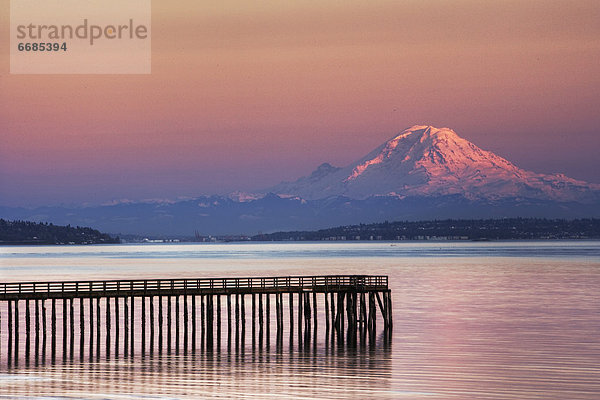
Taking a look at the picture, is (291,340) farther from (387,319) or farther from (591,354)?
(591,354)

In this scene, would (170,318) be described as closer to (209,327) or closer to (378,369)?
(209,327)

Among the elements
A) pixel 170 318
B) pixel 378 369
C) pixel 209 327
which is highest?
pixel 170 318

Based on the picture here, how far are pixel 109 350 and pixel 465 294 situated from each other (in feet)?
193

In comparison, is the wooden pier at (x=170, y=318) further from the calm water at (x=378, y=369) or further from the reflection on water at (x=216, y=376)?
the reflection on water at (x=216, y=376)

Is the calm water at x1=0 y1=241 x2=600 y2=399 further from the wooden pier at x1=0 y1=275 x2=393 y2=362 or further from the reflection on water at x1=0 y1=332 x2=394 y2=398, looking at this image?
the wooden pier at x1=0 y1=275 x2=393 y2=362

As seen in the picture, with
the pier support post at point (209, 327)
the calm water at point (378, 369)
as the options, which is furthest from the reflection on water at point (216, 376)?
the pier support post at point (209, 327)

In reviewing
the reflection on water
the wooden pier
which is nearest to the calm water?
the reflection on water

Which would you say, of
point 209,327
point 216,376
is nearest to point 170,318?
point 209,327

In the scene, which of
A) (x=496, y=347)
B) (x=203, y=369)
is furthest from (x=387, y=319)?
(x=203, y=369)

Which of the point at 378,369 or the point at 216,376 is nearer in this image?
the point at 216,376

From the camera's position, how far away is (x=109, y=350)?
54.1 meters

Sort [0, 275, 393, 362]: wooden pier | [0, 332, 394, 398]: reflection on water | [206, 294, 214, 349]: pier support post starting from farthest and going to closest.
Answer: [206, 294, 214, 349]: pier support post, [0, 275, 393, 362]: wooden pier, [0, 332, 394, 398]: reflection on water

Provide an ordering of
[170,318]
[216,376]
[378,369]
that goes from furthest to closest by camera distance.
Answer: [170,318]
[378,369]
[216,376]

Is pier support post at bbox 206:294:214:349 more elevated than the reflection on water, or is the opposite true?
pier support post at bbox 206:294:214:349
